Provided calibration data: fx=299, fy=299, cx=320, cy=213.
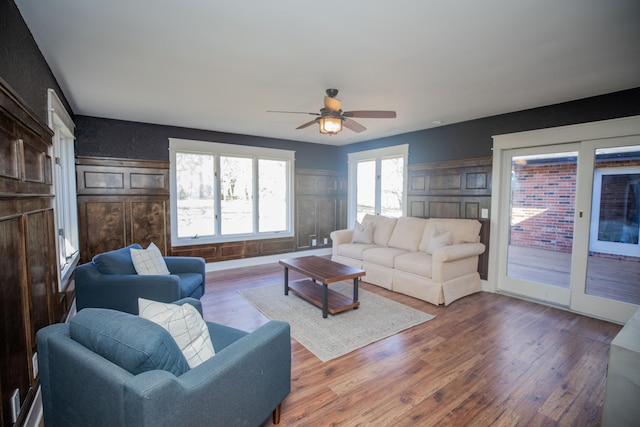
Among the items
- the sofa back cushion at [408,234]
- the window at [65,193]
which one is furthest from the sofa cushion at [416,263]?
the window at [65,193]

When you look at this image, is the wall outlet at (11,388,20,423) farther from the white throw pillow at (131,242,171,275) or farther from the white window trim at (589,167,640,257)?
the white window trim at (589,167,640,257)

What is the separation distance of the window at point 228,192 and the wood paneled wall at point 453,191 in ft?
8.10

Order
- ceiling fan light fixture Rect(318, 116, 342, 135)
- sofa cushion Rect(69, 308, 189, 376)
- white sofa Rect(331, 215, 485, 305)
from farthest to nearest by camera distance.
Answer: white sofa Rect(331, 215, 485, 305) < ceiling fan light fixture Rect(318, 116, 342, 135) < sofa cushion Rect(69, 308, 189, 376)

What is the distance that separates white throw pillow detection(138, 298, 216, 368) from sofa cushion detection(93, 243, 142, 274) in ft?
5.28

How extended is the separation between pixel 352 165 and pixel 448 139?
2.29 meters

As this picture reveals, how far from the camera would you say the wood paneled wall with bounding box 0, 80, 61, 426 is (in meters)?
1.49

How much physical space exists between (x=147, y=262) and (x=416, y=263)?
3160 mm

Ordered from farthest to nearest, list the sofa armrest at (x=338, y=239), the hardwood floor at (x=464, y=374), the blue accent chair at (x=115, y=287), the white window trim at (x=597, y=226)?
the sofa armrest at (x=338, y=239) < the white window trim at (x=597, y=226) < the blue accent chair at (x=115, y=287) < the hardwood floor at (x=464, y=374)

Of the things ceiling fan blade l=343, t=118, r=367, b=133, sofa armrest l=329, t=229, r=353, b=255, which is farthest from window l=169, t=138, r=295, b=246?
ceiling fan blade l=343, t=118, r=367, b=133

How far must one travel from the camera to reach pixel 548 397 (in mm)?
2062

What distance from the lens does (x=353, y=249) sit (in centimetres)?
492

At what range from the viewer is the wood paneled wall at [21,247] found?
4.87 feet

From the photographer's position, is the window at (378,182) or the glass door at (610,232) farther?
the window at (378,182)

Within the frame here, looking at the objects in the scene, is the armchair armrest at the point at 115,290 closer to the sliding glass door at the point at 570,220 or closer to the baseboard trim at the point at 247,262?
the baseboard trim at the point at 247,262
